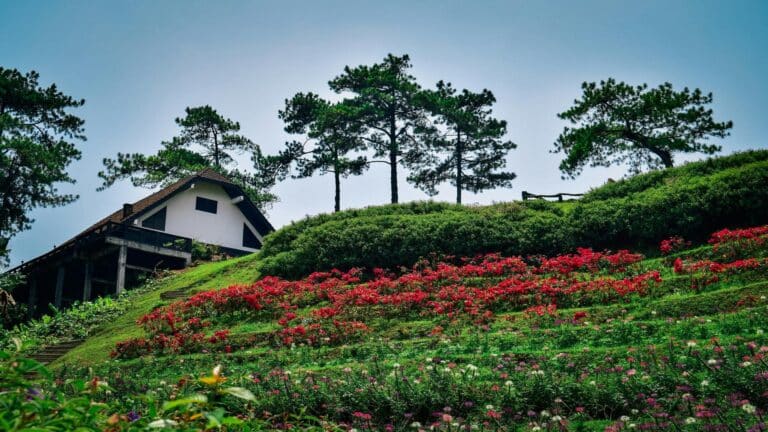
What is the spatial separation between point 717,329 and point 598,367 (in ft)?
9.58

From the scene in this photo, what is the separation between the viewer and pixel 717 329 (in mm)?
10523

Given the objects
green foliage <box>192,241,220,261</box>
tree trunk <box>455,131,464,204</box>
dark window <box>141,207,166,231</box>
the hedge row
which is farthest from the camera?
tree trunk <box>455,131,464,204</box>

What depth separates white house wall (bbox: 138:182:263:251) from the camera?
33562 millimetres

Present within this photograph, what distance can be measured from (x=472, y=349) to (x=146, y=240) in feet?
70.7

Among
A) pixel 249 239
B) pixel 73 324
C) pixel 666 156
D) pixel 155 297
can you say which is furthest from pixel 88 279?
pixel 666 156

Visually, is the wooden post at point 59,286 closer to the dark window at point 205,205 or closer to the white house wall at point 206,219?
the white house wall at point 206,219

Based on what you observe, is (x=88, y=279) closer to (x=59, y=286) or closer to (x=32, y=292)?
(x=59, y=286)

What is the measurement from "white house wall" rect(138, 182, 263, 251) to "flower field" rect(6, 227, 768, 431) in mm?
13708

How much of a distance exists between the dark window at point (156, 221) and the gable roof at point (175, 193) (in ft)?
1.69

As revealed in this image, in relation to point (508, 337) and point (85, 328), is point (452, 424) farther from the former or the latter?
point (85, 328)

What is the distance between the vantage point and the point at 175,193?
33.2m

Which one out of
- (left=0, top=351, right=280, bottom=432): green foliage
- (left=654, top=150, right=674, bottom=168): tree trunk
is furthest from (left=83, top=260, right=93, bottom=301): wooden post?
(left=654, top=150, right=674, bottom=168): tree trunk

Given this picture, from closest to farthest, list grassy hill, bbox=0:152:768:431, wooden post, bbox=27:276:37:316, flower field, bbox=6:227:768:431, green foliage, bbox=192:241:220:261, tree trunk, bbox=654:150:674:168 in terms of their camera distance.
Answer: flower field, bbox=6:227:768:431
grassy hill, bbox=0:152:768:431
green foliage, bbox=192:241:220:261
wooden post, bbox=27:276:37:316
tree trunk, bbox=654:150:674:168

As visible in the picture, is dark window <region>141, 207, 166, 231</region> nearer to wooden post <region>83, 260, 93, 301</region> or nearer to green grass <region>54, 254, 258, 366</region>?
wooden post <region>83, 260, 93, 301</region>
